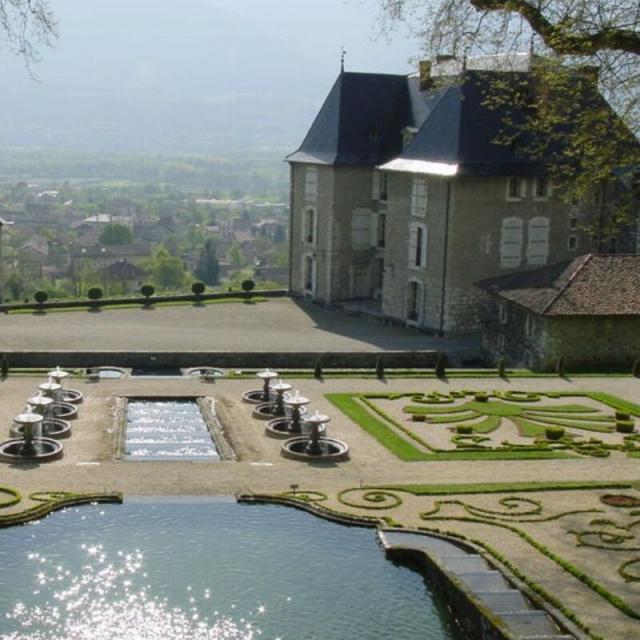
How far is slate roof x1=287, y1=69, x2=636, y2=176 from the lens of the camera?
4819 cm

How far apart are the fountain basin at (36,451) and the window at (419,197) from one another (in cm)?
2556

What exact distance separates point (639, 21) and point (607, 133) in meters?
4.74

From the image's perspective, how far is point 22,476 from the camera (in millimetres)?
25516

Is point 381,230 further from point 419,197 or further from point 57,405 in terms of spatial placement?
point 57,405

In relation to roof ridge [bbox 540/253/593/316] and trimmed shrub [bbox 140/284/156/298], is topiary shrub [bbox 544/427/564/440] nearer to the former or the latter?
roof ridge [bbox 540/253/593/316]

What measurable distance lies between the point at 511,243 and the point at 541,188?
271cm

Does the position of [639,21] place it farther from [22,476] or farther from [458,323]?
[458,323]

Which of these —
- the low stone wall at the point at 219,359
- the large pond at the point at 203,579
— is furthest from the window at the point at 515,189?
the large pond at the point at 203,579

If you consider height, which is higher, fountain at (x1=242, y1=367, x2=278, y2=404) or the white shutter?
the white shutter

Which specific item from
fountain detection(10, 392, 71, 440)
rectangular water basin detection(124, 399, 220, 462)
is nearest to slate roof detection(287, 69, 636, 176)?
rectangular water basin detection(124, 399, 220, 462)

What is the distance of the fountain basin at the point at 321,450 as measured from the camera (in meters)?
27.7

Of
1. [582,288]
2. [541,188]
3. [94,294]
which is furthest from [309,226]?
[582,288]

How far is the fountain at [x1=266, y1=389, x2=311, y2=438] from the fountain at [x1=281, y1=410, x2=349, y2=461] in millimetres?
871

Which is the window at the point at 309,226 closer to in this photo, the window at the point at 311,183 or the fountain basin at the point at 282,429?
the window at the point at 311,183
